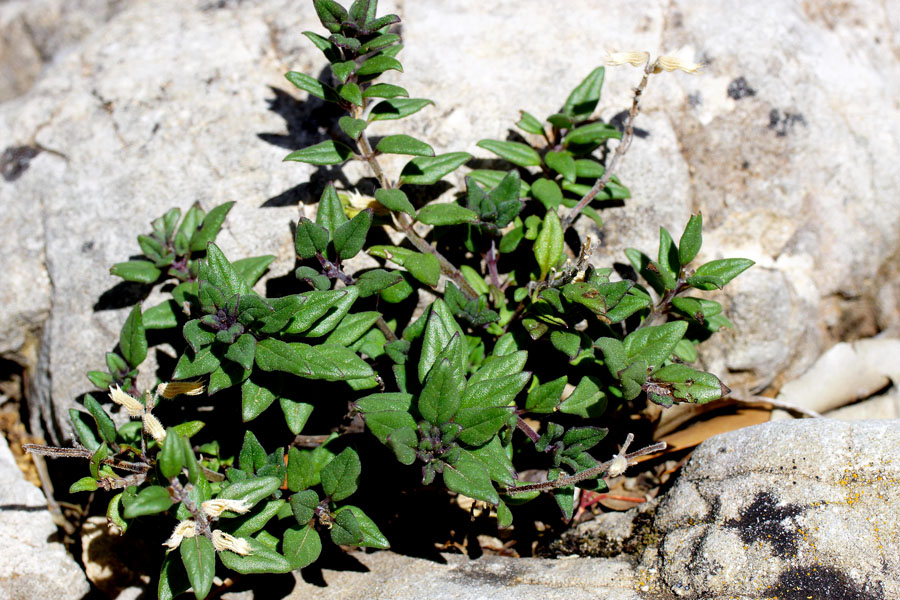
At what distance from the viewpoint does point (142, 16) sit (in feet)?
17.2

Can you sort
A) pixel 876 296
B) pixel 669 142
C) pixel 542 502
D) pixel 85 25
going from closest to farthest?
pixel 542 502 → pixel 669 142 → pixel 876 296 → pixel 85 25

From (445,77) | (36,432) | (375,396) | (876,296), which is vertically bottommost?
(36,432)

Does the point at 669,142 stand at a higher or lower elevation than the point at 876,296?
higher

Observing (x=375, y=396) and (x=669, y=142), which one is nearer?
(x=375, y=396)

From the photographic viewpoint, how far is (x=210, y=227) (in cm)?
390

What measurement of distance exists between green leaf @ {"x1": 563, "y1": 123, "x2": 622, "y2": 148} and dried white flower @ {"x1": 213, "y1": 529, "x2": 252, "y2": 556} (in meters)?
2.82

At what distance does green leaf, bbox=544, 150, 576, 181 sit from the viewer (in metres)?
3.91

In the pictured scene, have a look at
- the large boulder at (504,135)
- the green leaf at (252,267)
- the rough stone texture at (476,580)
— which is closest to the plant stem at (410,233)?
the large boulder at (504,135)

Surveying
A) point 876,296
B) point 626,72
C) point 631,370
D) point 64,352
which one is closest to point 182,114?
point 64,352

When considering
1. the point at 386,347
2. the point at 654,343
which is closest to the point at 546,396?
the point at 654,343

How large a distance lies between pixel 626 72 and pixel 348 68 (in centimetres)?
219

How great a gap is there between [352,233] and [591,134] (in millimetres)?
1590

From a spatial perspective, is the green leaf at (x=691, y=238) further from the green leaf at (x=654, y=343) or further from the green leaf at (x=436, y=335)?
the green leaf at (x=436, y=335)

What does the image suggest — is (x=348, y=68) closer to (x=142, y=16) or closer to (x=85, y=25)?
(x=142, y=16)
